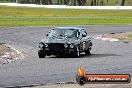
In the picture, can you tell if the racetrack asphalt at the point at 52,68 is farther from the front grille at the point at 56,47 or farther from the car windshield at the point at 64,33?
the car windshield at the point at 64,33

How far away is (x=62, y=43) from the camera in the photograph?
72.4 ft

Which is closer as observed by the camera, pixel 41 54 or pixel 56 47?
pixel 56 47

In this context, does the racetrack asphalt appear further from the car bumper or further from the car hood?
the car hood

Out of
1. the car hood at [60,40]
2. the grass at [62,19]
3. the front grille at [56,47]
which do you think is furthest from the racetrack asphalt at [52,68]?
the grass at [62,19]

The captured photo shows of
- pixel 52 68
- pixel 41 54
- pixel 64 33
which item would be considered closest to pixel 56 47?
pixel 41 54

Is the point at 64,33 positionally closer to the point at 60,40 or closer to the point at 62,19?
the point at 60,40

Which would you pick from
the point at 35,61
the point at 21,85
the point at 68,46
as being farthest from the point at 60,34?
the point at 21,85

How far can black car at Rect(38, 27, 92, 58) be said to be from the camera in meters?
22.1

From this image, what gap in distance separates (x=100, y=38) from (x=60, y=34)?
563 inches

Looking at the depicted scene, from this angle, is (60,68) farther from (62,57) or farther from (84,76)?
(84,76)

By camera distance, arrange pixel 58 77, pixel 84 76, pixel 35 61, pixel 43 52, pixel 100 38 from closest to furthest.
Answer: pixel 84 76 → pixel 58 77 → pixel 35 61 → pixel 43 52 → pixel 100 38

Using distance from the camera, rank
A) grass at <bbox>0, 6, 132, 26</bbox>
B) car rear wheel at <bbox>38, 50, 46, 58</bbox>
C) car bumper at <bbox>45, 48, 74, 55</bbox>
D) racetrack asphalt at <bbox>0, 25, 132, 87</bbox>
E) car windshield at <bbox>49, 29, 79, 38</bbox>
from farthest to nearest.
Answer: grass at <bbox>0, 6, 132, 26</bbox> < car windshield at <bbox>49, 29, 79, 38</bbox> < car rear wheel at <bbox>38, 50, 46, 58</bbox> < car bumper at <bbox>45, 48, 74, 55</bbox> < racetrack asphalt at <bbox>0, 25, 132, 87</bbox>

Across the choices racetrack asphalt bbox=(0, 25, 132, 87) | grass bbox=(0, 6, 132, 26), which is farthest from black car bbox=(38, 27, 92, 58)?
grass bbox=(0, 6, 132, 26)

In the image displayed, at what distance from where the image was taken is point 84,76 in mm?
10078
